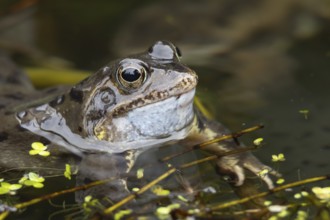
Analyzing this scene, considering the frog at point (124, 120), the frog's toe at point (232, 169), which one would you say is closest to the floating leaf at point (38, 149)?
the frog at point (124, 120)

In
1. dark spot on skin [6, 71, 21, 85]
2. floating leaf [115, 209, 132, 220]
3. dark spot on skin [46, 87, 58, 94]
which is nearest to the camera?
floating leaf [115, 209, 132, 220]

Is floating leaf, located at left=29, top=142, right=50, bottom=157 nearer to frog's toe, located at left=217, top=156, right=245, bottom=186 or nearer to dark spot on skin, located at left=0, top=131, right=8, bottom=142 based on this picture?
dark spot on skin, located at left=0, top=131, right=8, bottom=142

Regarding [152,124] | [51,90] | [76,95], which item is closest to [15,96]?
[51,90]

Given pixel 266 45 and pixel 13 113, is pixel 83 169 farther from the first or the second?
pixel 266 45

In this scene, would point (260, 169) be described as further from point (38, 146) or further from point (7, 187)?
point (7, 187)

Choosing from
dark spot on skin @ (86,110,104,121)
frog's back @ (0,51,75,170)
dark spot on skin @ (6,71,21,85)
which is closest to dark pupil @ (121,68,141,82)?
dark spot on skin @ (86,110,104,121)

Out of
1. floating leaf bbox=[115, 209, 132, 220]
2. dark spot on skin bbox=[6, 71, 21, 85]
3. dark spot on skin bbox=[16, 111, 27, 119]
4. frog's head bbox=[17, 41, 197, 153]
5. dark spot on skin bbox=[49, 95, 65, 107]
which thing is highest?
dark spot on skin bbox=[6, 71, 21, 85]

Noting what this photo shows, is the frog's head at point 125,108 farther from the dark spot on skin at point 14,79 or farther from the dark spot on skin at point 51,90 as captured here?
the dark spot on skin at point 14,79
